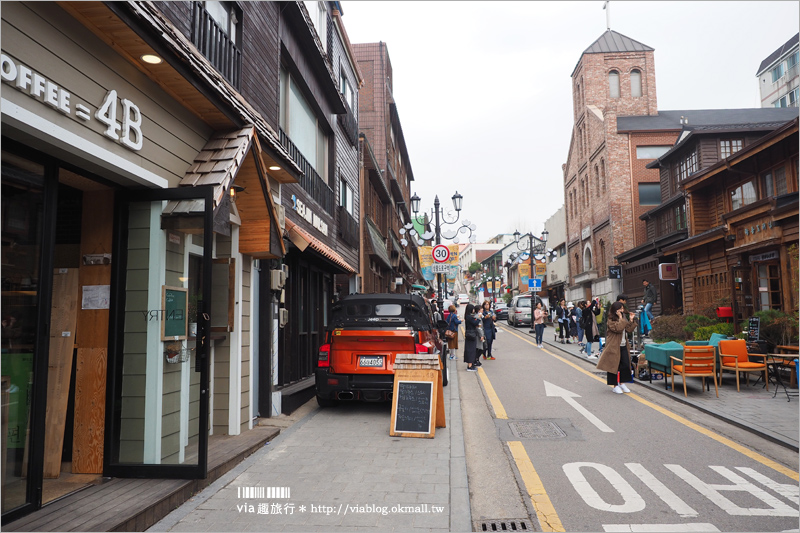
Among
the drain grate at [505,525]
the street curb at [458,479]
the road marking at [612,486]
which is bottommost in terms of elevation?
the drain grate at [505,525]

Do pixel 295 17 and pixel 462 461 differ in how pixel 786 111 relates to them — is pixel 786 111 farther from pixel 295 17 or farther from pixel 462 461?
pixel 462 461

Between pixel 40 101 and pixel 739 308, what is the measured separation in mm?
19617

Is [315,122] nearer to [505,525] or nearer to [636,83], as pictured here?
[505,525]

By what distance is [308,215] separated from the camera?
40.4ft

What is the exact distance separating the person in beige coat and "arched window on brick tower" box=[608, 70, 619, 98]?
34522 mm

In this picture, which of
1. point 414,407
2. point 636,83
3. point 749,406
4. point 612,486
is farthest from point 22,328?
point 636,83

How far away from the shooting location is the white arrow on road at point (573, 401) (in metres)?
8.16

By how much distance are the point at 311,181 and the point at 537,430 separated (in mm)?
7890

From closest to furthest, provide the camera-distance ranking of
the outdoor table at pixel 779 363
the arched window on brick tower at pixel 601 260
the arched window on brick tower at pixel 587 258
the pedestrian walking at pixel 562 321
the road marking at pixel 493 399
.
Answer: the road marking at pixel 493 399
the outdoor table at pixel 779 363
the pedestrian walking at pixel 562 321
the arched window on brick tower at pixel 601 260
the arched window on brick tower at pixel 587 258

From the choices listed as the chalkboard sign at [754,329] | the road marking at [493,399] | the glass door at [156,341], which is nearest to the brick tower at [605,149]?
the chalkboard sign at [754,329]

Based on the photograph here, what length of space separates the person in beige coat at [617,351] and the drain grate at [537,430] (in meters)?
3.18

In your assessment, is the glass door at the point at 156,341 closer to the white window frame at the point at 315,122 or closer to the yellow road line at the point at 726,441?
the yellow road line at the point at 726,441

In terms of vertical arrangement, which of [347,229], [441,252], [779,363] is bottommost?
[779,363]

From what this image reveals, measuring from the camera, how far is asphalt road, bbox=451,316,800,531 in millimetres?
4613
